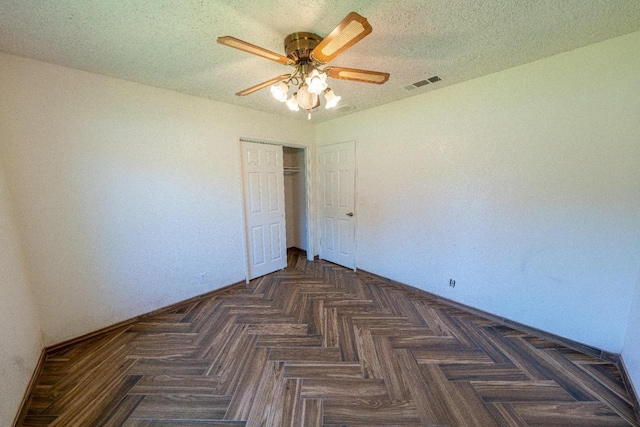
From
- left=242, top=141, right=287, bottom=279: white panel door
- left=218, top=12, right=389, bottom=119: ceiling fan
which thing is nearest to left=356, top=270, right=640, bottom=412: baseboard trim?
left=242, top=141, right=287, bottom=279: white panel door

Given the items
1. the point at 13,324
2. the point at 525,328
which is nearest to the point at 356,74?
the point at 525,328

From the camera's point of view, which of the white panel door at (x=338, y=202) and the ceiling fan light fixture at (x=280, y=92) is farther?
the white panel door at (x=338, y=202)

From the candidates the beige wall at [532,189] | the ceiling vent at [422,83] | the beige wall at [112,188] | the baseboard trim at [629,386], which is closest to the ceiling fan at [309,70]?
the ceiling vent at [422,83]

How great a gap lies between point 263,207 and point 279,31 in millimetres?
2332

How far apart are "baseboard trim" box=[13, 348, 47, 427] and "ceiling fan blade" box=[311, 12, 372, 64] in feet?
9.24

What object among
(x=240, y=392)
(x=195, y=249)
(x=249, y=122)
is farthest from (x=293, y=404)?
(x=249, y=122)

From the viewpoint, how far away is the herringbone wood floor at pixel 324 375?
142 cm

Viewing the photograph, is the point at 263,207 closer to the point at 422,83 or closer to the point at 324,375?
the point at 324,375

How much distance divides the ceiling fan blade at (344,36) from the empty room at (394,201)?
0.04 feet

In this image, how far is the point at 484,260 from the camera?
236cm

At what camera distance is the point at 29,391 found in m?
1.55

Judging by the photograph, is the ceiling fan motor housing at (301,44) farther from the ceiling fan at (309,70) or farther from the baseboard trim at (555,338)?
the baseboard trim at (555,338)

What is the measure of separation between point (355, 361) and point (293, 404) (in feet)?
1.92

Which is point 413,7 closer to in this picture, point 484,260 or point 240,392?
point 484,260
